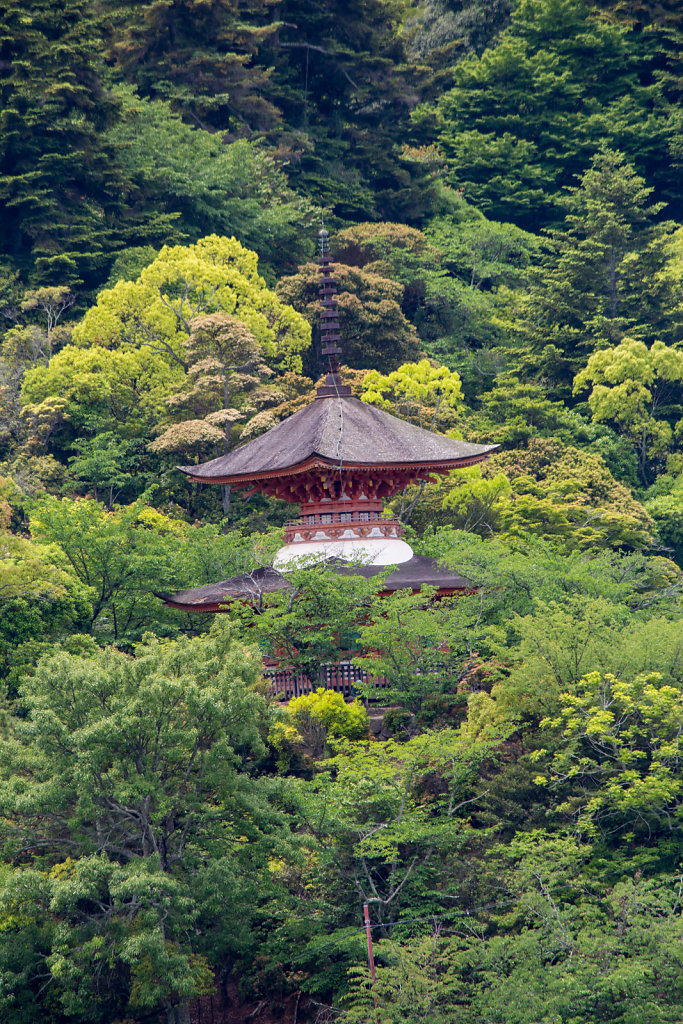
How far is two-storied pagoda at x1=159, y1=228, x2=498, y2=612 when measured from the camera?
A: 93.6 feet

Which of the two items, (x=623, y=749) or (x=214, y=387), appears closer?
(x=623, y=749)

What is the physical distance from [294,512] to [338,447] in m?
9.80

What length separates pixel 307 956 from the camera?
22312 mm

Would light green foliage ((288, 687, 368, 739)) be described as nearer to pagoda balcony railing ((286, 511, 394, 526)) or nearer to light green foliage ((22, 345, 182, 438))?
pagoda balcony railing ((286, 511, 394, 526))

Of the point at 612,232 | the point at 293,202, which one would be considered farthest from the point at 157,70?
the point at 612,232

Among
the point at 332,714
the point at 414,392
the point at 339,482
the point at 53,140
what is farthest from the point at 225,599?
the point at 53,140

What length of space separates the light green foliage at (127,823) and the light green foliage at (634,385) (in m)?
25.2

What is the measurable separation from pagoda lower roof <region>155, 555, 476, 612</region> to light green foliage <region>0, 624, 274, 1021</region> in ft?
19.3

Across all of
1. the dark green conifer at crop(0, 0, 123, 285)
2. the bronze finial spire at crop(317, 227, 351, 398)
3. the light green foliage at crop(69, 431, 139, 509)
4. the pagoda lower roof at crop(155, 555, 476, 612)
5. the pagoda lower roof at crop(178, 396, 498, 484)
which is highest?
the dark green conifer at crop(0, 0, 123, 285)

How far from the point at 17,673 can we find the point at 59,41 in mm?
29388

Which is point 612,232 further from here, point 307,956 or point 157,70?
point 307,956

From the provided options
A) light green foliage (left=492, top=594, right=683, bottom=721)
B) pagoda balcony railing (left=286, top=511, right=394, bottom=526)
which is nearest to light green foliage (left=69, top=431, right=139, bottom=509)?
pagoda balcony railing (left=286, top=511, right=394, bottom=526)

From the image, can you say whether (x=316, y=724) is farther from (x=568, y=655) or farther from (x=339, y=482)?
(x=339, y=482)

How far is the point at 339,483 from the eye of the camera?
2945 centimetres
